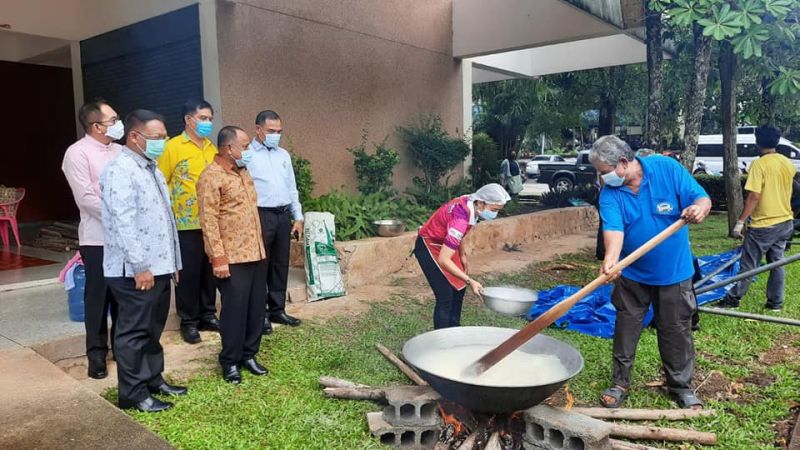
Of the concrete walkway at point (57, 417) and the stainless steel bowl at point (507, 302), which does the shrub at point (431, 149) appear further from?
the concrete walkway at point (57, 417)

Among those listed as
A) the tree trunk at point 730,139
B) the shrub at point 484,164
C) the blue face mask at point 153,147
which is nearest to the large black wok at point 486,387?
the blue face mask at point 153,147

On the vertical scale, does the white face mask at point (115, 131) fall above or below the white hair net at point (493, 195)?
above

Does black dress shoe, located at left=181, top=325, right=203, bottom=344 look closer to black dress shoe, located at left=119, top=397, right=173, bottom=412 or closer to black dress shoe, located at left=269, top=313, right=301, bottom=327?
black dress shoe, located at left=269, top=313, right=301, bottom=327

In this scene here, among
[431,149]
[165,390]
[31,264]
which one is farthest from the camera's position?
[431,149]

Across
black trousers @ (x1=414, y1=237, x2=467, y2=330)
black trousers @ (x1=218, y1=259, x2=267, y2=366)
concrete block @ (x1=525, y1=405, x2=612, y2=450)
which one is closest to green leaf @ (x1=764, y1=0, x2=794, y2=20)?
black trousers @ (x1=414, y1=237, x2=467, y2=330)

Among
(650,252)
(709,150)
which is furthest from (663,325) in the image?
(709,150)

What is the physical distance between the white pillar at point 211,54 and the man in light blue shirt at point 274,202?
2.08m

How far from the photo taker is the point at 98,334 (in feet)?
11.7

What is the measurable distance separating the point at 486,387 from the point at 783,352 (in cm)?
320

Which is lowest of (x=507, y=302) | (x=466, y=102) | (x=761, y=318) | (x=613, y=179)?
(x=761, y=318)

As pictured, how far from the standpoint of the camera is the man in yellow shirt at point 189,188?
4.12 meters

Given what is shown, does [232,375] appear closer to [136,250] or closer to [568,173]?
[136,250]

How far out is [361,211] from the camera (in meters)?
7.18

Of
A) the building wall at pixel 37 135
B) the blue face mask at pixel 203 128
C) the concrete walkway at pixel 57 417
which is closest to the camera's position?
the concrete walkway at pixel 57 417
